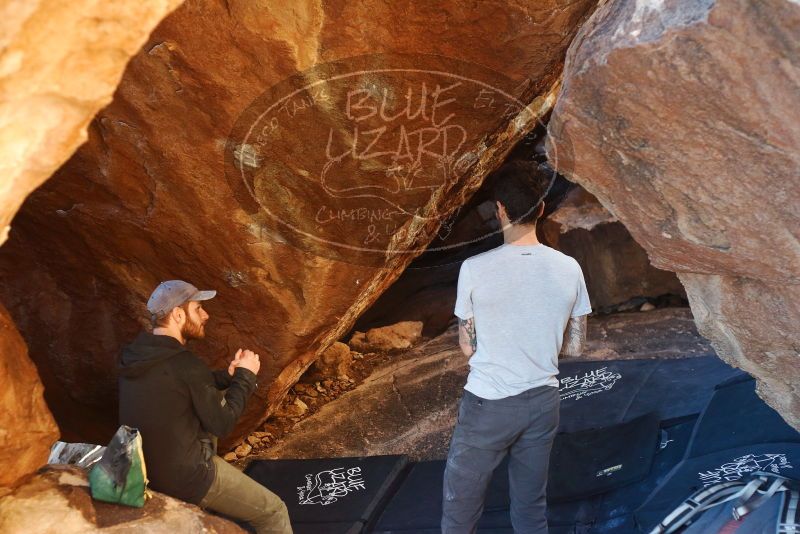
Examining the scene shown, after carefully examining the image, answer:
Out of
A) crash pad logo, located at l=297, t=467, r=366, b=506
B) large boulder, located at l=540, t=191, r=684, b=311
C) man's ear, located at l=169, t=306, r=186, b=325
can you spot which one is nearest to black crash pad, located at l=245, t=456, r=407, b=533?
crash pad logo, located at l=297, t=467, r=366, b=506

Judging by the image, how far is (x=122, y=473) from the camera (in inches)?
101

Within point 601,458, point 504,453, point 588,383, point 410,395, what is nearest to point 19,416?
point 504,453

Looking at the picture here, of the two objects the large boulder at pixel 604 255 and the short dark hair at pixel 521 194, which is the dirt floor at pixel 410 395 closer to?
the large boulder at pixel 604 255

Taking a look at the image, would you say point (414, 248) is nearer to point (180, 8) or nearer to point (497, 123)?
point (497, 123)

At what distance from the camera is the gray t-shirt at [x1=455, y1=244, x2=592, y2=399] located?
2.64 m

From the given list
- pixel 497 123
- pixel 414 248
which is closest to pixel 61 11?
pixel 497 123

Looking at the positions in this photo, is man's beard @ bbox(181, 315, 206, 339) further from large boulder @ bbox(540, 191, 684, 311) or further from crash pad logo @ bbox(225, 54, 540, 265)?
large boulder @ bbox(540, 191, 684, 311)

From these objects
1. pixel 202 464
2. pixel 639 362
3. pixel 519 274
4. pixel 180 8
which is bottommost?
pixel 639 362

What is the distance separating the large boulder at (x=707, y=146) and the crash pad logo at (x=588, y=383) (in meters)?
1.72

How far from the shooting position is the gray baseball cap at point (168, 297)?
2902mm

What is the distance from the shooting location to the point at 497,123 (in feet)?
12.5

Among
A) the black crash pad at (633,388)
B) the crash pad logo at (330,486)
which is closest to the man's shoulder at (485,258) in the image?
the crash pad logo at (330,486)

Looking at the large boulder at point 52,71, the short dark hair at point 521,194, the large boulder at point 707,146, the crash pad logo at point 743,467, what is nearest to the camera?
the large boulder at point 52,71

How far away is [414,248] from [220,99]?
148 centimetres
